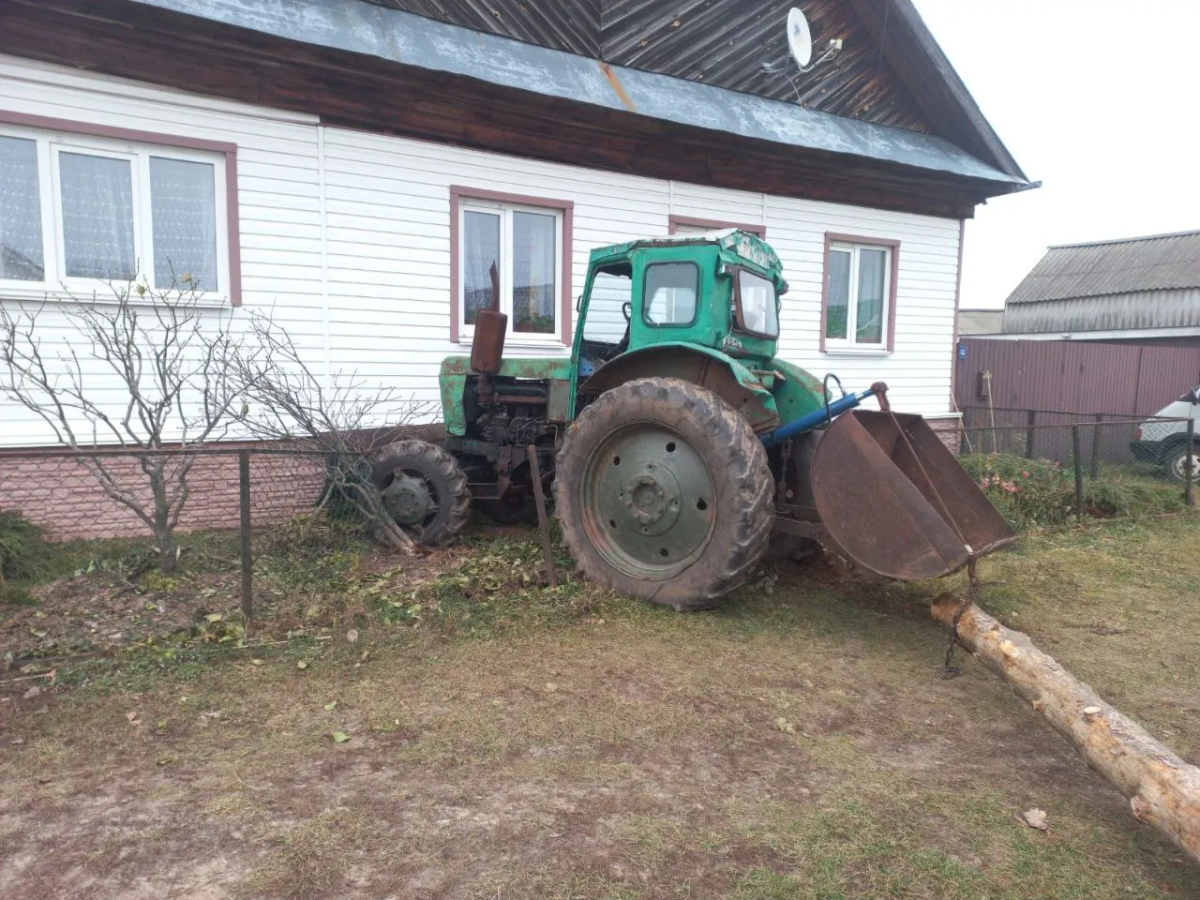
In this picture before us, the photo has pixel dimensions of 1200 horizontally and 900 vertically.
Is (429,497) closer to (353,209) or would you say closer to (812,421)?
(812,421)

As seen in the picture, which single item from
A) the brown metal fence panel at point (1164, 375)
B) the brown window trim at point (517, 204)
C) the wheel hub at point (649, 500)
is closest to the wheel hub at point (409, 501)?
the wheel hub at point (649, 500)

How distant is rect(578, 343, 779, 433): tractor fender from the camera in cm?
480

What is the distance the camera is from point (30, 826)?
2.60 meters

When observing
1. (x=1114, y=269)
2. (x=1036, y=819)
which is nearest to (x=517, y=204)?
(x=1036, y=819)

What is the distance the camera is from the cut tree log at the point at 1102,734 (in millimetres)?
2479

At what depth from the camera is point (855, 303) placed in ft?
36.6

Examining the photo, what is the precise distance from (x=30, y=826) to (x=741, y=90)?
10.4 m

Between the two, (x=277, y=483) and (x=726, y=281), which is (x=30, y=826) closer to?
(x=277, y=483)

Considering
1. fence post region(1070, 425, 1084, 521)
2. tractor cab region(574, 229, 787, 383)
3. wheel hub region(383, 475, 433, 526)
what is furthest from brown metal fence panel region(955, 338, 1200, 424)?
wheel hub region(383, 475, 433, 526)

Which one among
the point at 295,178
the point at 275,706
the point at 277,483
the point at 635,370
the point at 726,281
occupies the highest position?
the point at 295,178

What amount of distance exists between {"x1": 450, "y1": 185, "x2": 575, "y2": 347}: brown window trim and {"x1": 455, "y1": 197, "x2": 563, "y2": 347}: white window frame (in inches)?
1.5

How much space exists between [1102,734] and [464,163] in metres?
7.51

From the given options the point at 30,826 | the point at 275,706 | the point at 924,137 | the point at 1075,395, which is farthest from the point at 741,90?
the point at 30,826

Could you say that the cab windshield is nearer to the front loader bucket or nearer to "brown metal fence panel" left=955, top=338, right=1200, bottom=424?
the front loader bucket
